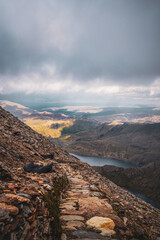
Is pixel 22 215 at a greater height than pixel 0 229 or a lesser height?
lesser

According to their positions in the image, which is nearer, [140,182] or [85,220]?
[85,220]

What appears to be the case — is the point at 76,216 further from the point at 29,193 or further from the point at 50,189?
the point at 29,193

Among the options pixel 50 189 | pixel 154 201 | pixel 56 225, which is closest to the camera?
pixel 56 225

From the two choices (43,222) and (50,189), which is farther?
(50,189)

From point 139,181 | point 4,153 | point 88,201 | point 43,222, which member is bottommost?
point 139,181

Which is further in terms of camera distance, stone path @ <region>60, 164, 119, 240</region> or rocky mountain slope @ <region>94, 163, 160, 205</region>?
rocky mountain slope @ <region>94, 163, 160, 205</region>

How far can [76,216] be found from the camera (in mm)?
8789

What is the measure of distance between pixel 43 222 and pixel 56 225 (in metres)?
1.02

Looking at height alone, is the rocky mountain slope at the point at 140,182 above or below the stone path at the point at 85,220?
below

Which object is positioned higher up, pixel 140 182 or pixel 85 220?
pixel 85 220

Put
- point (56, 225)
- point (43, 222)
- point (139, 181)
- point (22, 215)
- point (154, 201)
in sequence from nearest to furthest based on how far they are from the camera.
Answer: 1. point (22, 215)
2. point (43, 222)
3. point (56, 225)
4. point (154, 201)
5. point (139, 181)

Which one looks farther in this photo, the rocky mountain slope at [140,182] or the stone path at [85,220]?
the rocky mountain slope at [140,182]

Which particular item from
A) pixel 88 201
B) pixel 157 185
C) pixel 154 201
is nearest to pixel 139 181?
pixel 157 185

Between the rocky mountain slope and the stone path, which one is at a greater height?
the stone path
